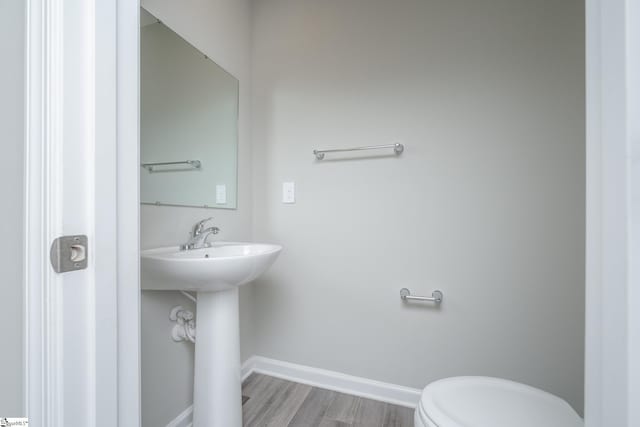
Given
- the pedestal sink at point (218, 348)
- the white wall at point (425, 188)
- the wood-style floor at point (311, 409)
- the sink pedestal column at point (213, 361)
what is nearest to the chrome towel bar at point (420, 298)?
the white wall at point (425, 188)

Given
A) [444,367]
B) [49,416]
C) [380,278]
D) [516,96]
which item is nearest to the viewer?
[49,416]

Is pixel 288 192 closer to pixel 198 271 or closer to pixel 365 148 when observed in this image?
pixel 365 148

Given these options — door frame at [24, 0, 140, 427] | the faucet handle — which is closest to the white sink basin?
the faucet handle

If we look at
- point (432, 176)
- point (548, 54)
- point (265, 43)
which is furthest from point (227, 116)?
point (548, 54)

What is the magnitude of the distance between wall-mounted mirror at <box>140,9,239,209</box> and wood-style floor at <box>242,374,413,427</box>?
3.47 feet

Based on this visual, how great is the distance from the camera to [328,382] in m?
1.58

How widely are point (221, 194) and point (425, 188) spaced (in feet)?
3.55

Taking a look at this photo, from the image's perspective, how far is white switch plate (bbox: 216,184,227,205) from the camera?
1.49 m

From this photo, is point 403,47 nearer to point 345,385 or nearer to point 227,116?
point 227,116

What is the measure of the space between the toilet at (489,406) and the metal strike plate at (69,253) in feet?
2.94

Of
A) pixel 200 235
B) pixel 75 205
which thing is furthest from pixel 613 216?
pixel 200 235

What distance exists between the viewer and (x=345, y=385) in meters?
1.55

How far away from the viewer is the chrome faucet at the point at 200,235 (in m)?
1.28

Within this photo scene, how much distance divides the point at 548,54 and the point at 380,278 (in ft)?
4.23
